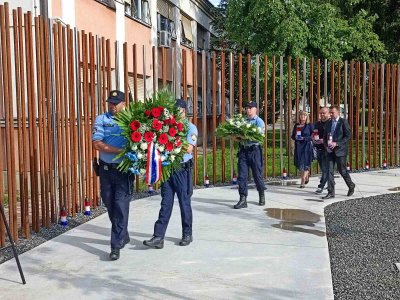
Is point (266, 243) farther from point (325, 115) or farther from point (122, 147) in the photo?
point (325, 115)

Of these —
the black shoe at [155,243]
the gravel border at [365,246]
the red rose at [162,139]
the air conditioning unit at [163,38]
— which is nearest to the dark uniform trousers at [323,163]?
the gravel border at [365,246]

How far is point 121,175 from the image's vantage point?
19.8ft

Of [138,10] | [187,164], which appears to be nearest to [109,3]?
[138,10]

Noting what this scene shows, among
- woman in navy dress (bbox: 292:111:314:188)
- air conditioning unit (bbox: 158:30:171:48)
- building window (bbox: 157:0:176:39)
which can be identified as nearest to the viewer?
woman in navy dress (bbox: 292:111:314:188)

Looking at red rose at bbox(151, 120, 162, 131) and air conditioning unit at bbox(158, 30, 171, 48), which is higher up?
air conditioning unit at bbox(158, 30, 171, 48)

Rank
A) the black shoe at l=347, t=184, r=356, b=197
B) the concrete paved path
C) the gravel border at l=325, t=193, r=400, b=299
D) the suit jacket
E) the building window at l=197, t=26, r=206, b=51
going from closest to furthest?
the concrete paved path, the gravel border at l=325, t=193, r=400, b=299, the suit jacket, the black shoe at l=347, t=184, r=356, b=197, the building window at l=197, t=26, r=206, b=51

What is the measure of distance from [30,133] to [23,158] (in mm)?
417

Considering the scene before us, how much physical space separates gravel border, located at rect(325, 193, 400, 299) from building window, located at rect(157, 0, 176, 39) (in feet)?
45.9

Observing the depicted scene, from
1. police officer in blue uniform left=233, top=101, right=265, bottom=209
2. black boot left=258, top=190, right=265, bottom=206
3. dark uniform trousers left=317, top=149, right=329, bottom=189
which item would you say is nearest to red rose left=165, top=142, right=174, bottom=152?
police officer in blue uniform left=233, top=101, right=265, bottom=209

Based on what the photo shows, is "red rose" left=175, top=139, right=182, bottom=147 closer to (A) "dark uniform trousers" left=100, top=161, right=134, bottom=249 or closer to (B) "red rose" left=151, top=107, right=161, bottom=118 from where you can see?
(B) "red rose" left=151, top=107, right=161, bottom=118

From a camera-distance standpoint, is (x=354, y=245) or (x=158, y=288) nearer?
(x=158, y=288)

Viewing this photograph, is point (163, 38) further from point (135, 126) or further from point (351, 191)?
point (135, 126)

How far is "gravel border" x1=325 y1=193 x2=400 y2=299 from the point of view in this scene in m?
5.07

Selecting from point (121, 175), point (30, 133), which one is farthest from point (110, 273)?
Answer: point (30, 133)
